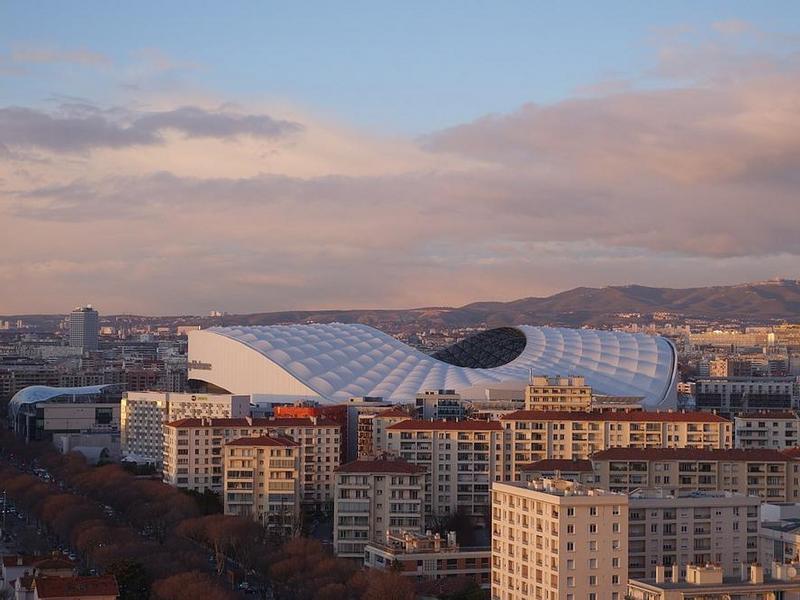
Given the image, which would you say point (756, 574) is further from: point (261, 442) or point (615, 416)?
point (615, 416)

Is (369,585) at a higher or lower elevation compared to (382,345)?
lower

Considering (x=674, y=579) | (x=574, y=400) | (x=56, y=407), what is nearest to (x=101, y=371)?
(x=56, y=407)

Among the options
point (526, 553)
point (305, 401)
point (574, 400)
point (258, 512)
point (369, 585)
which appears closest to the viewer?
point (526, 553)

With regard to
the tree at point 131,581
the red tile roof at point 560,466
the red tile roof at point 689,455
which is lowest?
the tree at point 131,581

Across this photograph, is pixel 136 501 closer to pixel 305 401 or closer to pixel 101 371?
pixel 305 401

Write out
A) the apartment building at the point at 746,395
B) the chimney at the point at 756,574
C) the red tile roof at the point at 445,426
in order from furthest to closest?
1. the apartment building at the point at 746,395
2. the red tile roof at the point at 445,426
3. the chimney at the point at 756,574

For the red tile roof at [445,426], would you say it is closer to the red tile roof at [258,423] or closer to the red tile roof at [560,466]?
the red tile roof at [258,423]

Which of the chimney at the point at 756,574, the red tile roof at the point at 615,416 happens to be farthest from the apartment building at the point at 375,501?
the chimney at the point at 756,574
